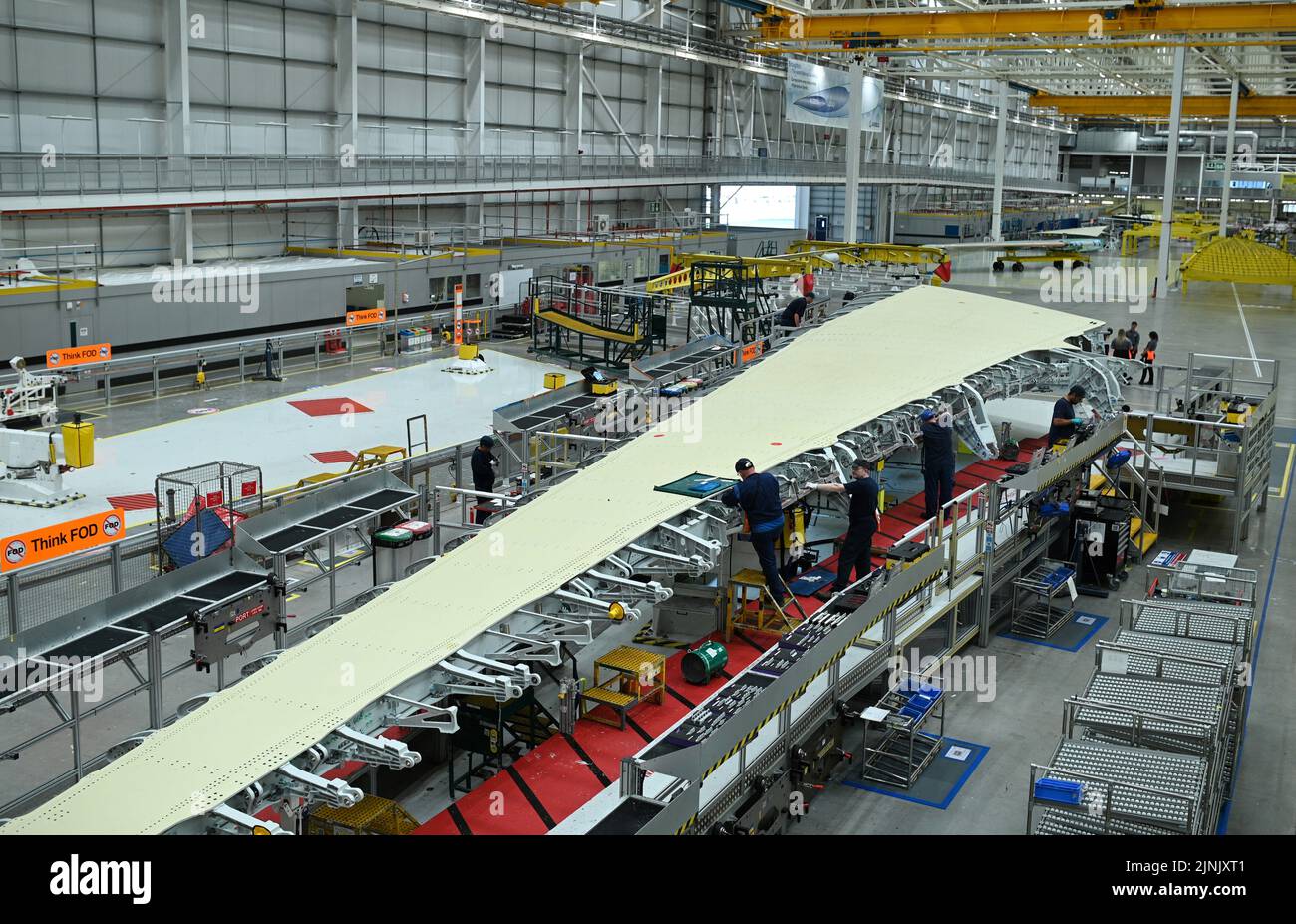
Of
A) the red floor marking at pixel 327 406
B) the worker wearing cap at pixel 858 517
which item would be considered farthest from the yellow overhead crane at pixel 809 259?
the worker wearing cap at pixel 858 517

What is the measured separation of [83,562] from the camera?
11.3m

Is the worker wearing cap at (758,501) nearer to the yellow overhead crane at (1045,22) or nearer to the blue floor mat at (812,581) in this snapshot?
the blue floor mat at (812,581)

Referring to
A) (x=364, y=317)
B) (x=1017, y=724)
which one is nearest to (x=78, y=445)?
(x=364, y=317)

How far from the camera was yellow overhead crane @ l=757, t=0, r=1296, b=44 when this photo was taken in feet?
118

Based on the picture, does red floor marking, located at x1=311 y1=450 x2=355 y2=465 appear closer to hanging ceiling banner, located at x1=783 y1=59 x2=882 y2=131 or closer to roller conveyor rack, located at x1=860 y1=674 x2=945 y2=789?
roller conveyor rack, located at x1=860 y1=674 x2=945 y2=789

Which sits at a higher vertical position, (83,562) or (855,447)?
(855,447)

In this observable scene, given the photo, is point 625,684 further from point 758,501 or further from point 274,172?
point 274,172

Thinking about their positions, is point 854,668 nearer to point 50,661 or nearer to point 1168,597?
point 1168,597

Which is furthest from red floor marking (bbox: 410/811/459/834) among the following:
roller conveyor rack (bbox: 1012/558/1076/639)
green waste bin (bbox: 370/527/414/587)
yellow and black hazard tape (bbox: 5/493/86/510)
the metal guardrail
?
the metal guardrail

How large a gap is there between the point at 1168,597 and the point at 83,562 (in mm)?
10512

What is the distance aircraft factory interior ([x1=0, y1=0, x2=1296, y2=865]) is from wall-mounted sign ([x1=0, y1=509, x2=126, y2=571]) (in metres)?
0.05

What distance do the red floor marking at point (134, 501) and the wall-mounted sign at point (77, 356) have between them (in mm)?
5724

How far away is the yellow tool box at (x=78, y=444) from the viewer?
62.6 feet
